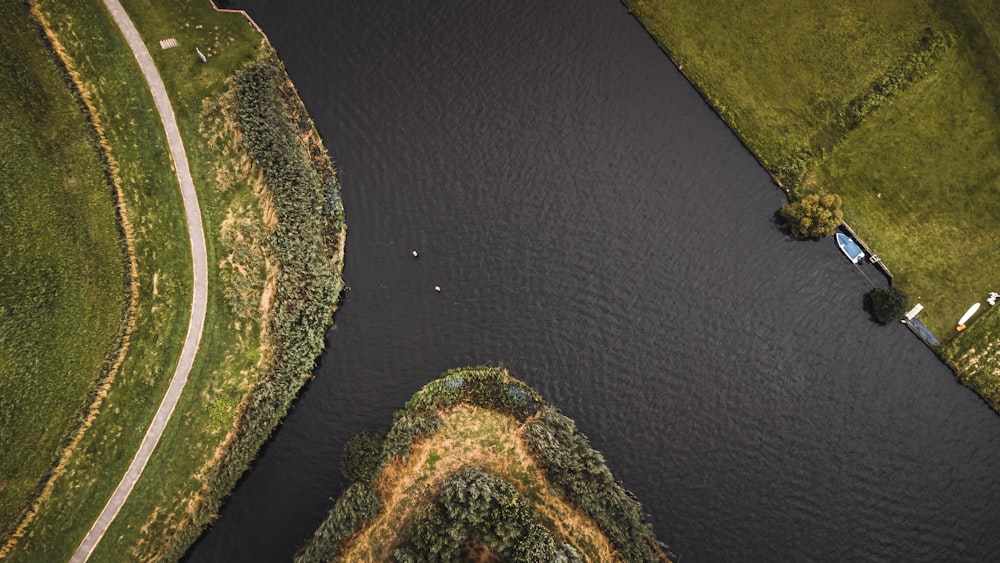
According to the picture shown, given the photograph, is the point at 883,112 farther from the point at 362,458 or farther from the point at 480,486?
the point at 362,458

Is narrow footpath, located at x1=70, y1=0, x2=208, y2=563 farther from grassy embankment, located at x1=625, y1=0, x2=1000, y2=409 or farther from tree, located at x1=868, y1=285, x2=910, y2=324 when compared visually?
tree, located at x1=868, y1=285, x2=910, y2=324

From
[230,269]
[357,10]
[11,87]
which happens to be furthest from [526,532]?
[11,87]

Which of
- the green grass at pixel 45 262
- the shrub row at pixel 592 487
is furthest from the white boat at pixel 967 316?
the green grass at pixel 45 262

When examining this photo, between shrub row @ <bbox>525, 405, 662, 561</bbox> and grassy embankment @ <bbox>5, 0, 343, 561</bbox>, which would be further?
shrub row @ <bbox>525, 405, 662, 561</bbox>

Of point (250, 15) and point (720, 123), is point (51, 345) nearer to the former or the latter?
point (250, 15)

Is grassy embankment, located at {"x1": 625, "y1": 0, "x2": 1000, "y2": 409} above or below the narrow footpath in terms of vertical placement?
above

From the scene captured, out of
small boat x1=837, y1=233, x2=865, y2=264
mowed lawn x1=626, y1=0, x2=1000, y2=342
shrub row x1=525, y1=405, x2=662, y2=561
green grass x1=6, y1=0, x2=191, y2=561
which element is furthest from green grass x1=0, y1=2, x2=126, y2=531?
small boat x1=837, y1=233, x2=865, y2=264

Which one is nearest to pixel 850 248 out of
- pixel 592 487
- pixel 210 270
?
pixel 592 487
